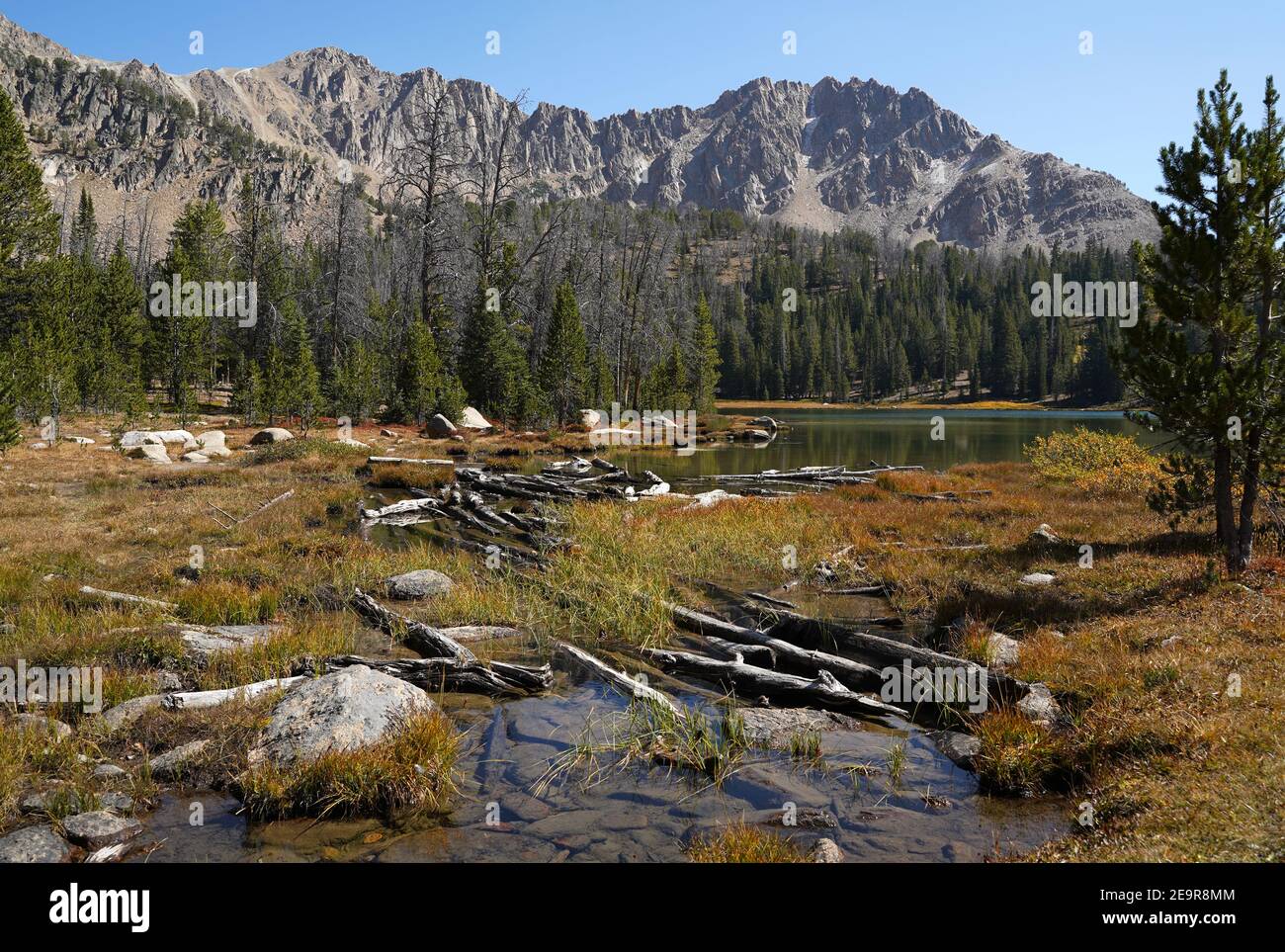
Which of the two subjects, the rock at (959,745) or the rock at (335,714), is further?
the rock at (959,745)

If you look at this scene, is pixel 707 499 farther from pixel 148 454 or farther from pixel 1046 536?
pixel 148 454

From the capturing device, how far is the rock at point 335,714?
22.0 ft

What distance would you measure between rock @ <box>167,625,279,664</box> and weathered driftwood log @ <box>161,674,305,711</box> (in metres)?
1.11

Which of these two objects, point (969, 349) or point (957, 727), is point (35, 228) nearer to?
point (957, 727)

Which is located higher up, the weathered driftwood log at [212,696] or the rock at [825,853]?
the weathered driftwood log at [212,696]

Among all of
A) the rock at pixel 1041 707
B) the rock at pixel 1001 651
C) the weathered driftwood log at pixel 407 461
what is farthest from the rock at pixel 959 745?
the weathered driftwood log at pixel 407 461

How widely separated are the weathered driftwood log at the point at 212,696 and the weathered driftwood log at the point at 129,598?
3.42 m

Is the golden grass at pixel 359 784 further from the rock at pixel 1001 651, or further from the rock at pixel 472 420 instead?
the rock at pixel 472 420

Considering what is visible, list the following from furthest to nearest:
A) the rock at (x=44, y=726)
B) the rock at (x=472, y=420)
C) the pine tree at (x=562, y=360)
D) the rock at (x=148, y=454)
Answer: the pine tree at (x=562, y=360)
the rock at (x=472, y=420)
the rock at (x=148, y=454)
the rock at (x=44, y=726)

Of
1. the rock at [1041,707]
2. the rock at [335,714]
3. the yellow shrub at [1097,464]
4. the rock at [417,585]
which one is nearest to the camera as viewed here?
the rock at [335,714]

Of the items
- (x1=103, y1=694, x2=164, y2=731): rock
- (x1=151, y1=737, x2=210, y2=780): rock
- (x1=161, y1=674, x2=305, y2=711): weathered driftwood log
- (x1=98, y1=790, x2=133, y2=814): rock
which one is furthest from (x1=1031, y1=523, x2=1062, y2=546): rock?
(x1=98, y1=790, x2=133, y2=814): rock
